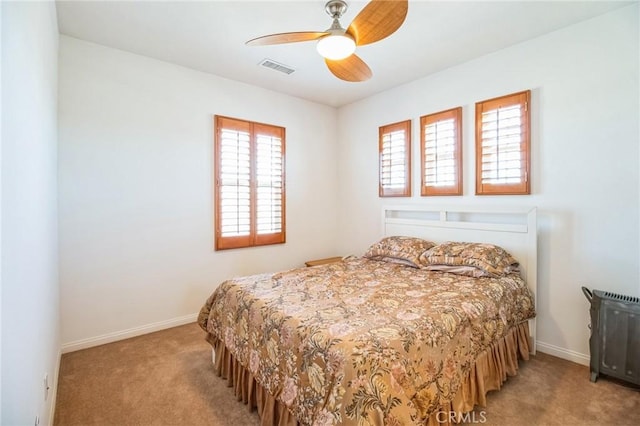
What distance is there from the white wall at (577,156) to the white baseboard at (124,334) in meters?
3.50

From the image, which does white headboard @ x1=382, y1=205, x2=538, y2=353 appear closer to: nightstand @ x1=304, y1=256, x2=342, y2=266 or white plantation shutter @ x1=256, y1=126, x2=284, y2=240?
nightstand @ x1=304, y1=256, x2=342, y2=266

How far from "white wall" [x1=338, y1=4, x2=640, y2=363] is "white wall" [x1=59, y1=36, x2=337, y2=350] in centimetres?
293

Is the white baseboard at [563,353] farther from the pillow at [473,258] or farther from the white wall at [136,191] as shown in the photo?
the white wall at [136,191]

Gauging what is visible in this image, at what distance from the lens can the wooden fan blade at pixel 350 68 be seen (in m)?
2.44

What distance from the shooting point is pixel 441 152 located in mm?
3512

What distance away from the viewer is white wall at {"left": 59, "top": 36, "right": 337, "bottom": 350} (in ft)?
9.20

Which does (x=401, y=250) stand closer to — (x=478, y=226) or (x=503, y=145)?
(x=478, y=226)

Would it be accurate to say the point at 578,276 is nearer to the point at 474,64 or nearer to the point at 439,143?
the point at 439,143

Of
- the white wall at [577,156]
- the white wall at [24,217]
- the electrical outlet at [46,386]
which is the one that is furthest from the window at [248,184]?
the white wall at [577,156]

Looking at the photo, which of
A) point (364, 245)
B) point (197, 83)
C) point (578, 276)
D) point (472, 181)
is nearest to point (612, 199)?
point (578, 276)

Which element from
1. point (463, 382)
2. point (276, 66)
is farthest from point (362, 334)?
point (276, 66)

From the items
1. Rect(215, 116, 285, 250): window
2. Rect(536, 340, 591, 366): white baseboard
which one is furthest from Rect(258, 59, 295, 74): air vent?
Rect(536, 340, 591, 366): white baseboard

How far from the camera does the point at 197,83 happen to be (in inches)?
138

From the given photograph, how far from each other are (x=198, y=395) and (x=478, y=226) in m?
2.94
